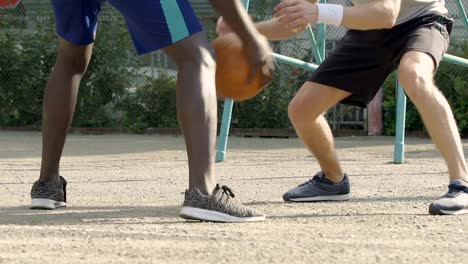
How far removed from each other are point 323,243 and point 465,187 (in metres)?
1.46

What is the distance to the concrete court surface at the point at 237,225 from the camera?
13.8ft

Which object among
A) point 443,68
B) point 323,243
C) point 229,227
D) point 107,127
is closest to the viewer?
point 323,243

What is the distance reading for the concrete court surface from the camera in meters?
4.20

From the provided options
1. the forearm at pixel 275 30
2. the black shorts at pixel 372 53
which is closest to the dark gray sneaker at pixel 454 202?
the black shorts at pixel 372 53

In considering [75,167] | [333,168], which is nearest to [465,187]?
[333,168]

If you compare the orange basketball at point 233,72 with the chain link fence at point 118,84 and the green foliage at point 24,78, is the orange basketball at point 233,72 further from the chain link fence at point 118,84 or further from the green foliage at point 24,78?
the green foliage at point 24,78

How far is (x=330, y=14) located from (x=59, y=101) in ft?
5.01

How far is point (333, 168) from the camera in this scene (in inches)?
253

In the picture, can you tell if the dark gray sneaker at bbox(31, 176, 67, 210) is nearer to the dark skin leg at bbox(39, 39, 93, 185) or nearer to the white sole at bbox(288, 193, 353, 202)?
the dark skin leg at bbox(39, 39, 93, 185)

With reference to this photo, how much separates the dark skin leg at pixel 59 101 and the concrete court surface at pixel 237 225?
0.28m

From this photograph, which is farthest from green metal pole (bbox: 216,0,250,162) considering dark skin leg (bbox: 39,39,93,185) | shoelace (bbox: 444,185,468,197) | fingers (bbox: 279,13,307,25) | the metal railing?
shoelace (bbox: 444,185,468,197)

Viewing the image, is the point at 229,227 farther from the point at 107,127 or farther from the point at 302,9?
the point at 107,127

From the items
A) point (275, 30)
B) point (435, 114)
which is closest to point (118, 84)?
point (275, 30)

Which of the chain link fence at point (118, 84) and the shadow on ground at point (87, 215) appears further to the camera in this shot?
the chain link fence at point (118, 84)
